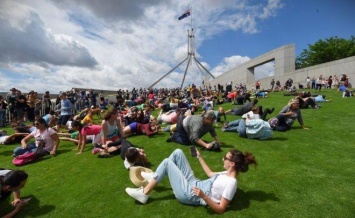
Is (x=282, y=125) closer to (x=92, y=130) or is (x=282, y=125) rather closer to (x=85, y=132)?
(x=92, y=130)

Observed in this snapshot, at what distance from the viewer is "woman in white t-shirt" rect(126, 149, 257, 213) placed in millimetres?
4082

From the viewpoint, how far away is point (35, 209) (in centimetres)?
481

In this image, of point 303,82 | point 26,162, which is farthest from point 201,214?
point 303,82

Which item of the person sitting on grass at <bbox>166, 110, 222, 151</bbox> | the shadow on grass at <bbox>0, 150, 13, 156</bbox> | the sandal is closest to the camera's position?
the person sitting on grass at <bbox>166, 110, 222, 151</bbox>


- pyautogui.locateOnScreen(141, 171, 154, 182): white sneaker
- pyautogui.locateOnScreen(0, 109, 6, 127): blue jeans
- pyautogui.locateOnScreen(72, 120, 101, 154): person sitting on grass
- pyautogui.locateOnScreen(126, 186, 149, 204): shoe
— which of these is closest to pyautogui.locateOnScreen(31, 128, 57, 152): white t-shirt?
pyautogui.locateOnScreen(72, 120, 101, 154): person sitting on grass

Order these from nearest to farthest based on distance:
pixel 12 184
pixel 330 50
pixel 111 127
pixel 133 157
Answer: pixel 12 184 < pixel 133 157 < pixel 111 127 < pixel 330 50

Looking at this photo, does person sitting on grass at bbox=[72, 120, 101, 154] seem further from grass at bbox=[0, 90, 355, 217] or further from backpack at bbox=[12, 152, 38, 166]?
backpack at bbox=[12, 152, 38, 166]

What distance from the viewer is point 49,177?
20.9 ft

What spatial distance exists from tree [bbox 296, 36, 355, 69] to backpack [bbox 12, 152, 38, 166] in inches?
2380

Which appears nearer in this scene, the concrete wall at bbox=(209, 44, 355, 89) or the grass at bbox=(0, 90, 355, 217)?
the grass at bbox=(0, 90, 355, 217)

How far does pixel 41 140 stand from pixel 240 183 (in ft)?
21.4

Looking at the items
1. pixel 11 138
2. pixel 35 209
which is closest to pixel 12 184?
pixel 35 209

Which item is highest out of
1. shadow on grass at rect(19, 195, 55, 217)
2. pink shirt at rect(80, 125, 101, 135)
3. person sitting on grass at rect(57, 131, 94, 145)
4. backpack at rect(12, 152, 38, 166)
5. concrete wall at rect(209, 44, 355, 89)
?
concrete wall at rect(209, 44, 355, 89)

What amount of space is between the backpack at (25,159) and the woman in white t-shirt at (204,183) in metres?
4.74
